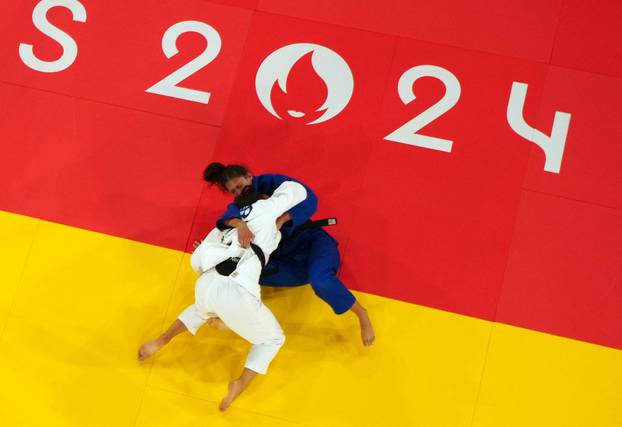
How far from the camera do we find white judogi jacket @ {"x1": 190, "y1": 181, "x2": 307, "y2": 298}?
2.84 meters

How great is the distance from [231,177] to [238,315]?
26.6 inches

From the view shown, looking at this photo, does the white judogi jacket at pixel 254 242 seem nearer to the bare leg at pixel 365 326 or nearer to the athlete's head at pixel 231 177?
the athlete's head at pixel 231 177

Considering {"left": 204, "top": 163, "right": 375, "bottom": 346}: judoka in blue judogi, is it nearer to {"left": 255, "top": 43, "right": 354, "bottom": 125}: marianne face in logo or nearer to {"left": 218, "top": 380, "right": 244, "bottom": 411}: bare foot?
{"left": 218, "top": 380, "right": 244, "bottom": 411}: bare foot

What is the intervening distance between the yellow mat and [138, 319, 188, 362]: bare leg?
0.12 meters

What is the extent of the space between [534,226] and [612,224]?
1.47 ft

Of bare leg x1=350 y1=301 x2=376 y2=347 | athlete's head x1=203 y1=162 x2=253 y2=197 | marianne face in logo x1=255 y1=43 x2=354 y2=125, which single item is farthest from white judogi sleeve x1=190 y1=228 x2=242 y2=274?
marianne face in logo x1=255 y1=43 x2=354 y2=125

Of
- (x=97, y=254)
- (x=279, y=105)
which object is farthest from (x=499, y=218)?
(x=97, y=254)

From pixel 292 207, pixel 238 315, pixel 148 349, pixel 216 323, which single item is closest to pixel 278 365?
pixel 216 323

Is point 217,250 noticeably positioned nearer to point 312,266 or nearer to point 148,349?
point 312,266

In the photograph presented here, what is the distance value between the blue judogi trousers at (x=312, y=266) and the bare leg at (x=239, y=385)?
0.49m

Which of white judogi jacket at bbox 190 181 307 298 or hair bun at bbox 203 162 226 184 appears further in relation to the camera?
hair bun at bbox 203 162 226 184

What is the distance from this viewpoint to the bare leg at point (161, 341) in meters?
3.18

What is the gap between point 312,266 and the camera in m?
3.12

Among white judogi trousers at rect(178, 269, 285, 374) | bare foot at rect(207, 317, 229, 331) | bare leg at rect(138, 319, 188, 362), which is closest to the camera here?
white judogi trousers at rect(178, 269, 285, 374)
